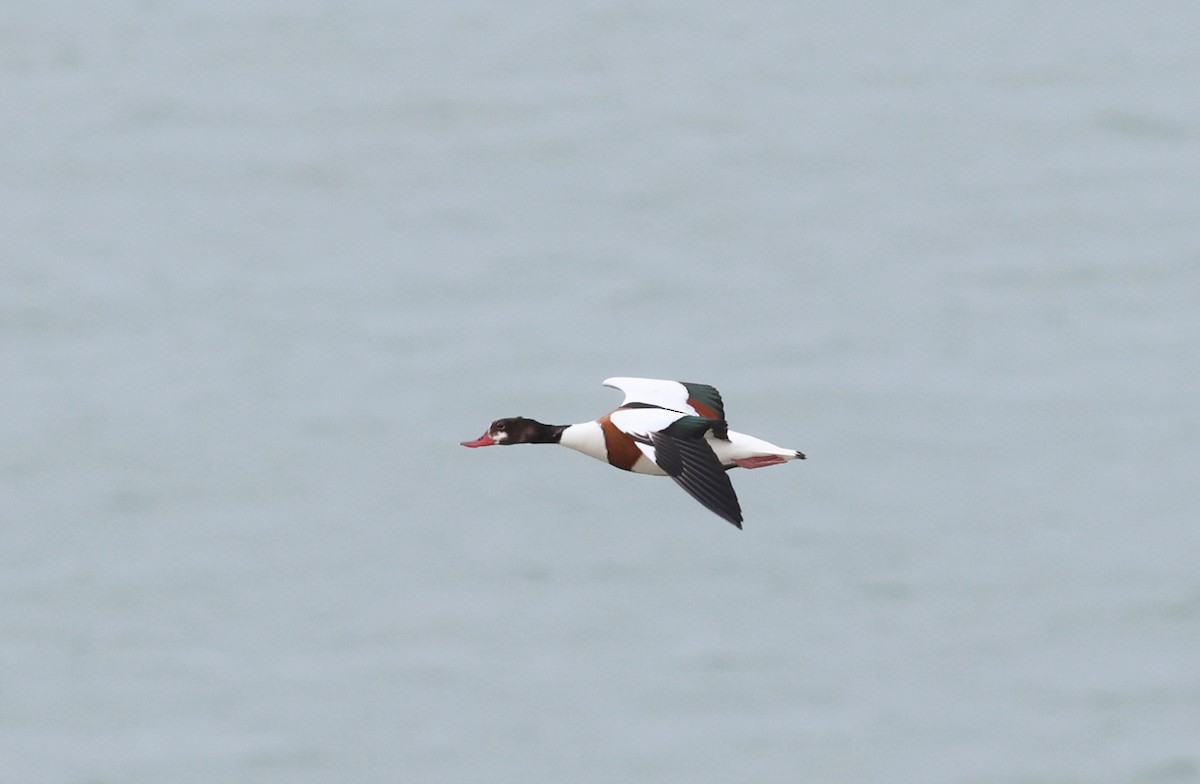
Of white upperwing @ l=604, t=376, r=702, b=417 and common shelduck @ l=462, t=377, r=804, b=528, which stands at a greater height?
white upperwing @ l=604, t=376, r=702, b=417

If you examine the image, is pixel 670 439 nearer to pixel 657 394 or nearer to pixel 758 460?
pixel 758 460

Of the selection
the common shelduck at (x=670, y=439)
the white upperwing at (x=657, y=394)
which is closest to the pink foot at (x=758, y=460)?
the common shelduck at (x=670, y=439)

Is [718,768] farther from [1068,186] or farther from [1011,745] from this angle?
[1068,186]

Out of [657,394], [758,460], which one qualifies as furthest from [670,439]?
[657,394]

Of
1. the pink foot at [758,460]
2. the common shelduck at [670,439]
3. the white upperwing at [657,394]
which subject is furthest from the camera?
the white upperwing at [657,394]

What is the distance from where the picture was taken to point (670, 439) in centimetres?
2092

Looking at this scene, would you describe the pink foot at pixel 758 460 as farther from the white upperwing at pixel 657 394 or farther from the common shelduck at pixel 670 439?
the white upperwing at pixel 657 394

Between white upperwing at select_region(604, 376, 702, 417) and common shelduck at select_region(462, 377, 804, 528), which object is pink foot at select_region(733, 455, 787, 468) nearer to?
common shelduck at select_region(462, 377, 804, 528)

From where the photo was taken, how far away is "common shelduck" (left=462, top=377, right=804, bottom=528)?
65.6ft

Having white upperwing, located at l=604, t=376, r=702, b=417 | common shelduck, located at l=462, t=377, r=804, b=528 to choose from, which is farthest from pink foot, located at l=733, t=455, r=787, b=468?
white upperwing, located at l=604, t=376, r=702, b=417

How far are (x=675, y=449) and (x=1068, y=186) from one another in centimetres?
4634

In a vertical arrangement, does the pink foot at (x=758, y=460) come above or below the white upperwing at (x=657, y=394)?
below

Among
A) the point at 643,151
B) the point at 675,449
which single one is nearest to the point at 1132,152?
the point at 643,151

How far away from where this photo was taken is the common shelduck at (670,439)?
65.6 feet
